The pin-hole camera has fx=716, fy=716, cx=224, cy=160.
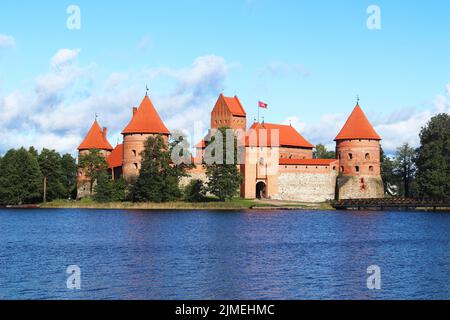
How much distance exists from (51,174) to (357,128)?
2419 cm

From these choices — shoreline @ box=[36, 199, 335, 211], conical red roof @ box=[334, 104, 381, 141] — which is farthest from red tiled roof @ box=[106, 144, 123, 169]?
conical red roof @ box=[334, 104, 381, 141]

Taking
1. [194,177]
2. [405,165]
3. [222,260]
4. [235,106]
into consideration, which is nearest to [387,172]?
[405,165]

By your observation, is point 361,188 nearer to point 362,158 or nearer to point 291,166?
point 362,158

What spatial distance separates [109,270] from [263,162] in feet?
125

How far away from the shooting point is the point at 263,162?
56.0 meters

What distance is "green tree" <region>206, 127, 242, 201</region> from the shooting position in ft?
159

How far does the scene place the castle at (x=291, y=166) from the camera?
178ft

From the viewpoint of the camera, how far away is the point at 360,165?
181 ft

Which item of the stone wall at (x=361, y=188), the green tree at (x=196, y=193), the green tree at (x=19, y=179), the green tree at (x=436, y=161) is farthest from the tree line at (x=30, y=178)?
the green tree at (x=436, y=161)

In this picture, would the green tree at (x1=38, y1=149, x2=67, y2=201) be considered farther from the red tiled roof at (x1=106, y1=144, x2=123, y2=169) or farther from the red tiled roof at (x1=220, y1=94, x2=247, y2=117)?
the red tiled roof at (x1=220, y1=94, x2=247, y2=117)

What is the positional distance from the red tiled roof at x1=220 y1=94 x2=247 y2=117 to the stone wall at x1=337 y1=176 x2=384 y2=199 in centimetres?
1366

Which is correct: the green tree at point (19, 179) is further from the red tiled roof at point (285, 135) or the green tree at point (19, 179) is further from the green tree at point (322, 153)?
the green tree at point (322, 153)
